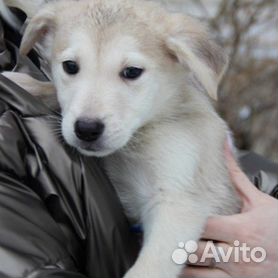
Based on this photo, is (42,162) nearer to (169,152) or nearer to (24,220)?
(24,220)

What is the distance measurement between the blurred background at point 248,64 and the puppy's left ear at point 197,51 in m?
3.81

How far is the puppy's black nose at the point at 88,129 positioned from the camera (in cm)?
202

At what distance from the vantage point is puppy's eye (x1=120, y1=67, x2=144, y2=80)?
2.19m

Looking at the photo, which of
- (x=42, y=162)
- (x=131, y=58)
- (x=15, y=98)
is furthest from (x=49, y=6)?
(x=42, y=162)

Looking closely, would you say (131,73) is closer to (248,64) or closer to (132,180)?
(132,180)

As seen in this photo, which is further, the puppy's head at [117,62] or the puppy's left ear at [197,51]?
the puppy's left ear at [197,51]

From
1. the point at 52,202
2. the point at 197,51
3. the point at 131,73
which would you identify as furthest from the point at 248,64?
the point at 52,202

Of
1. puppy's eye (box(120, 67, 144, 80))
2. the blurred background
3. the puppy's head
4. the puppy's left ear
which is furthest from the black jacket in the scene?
the blurred background

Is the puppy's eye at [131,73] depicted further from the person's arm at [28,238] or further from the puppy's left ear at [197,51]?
the person's arm at [28,238]

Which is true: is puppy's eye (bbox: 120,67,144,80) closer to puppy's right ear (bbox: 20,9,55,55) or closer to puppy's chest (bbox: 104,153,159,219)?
puppy's chest (bbox: 104,153,159,219)

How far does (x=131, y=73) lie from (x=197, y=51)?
0.84 ft

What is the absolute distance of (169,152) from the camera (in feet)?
7.43

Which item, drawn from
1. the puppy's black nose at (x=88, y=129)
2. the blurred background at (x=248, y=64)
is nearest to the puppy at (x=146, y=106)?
the puppy's black nose at (x=88, y=129)

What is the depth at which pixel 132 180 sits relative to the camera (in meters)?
2.27
